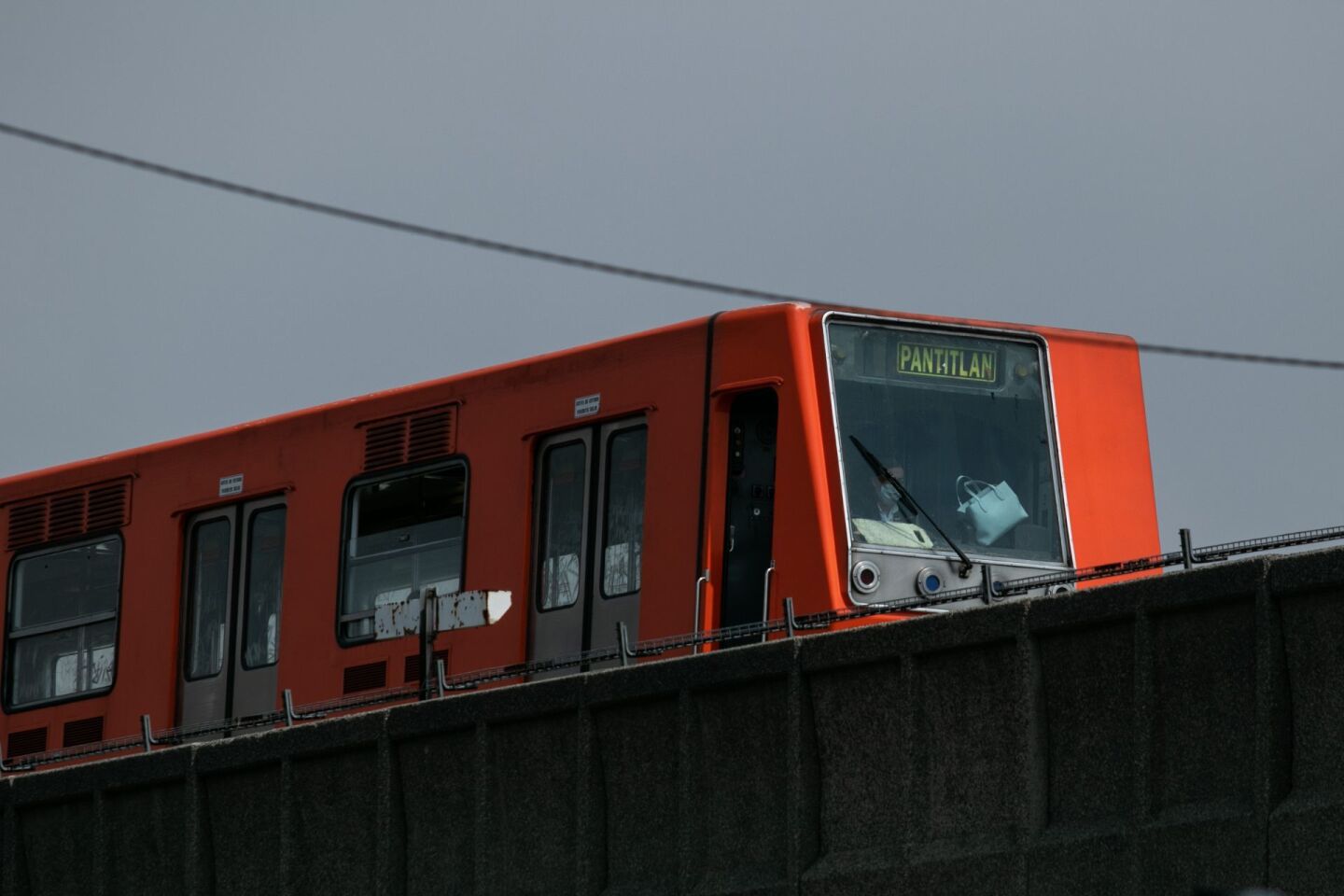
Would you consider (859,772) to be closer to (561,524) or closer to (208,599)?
(561,524)

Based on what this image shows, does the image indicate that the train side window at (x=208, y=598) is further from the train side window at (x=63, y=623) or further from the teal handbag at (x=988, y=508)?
the teal handbag at (x=988, y=508)

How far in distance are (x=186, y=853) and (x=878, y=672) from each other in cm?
510

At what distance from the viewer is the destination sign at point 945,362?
Answer: 49.0ft

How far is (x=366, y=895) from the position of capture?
44.0 ft

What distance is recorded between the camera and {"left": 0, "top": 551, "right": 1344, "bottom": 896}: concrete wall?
32.3 ft

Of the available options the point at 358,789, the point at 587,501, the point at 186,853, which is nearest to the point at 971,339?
the point at 587,501

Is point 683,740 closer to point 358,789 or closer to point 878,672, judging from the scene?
point 878,672

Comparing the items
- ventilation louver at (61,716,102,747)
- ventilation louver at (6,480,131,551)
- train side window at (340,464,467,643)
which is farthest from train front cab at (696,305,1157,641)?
ventilation louver at (61,716,102,747)

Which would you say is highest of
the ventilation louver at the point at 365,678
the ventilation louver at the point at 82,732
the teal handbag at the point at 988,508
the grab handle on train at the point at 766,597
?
the teal handbag at the point at 988,508

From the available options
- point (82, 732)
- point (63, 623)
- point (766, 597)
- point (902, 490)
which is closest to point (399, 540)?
point (766, 597)

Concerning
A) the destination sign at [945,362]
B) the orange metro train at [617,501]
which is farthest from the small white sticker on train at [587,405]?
the destination sign at [945,362]

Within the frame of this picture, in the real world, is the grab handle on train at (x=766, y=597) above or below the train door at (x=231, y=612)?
below

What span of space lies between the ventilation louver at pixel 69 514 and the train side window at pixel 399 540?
104 inches

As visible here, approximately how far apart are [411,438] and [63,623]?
385 cm
